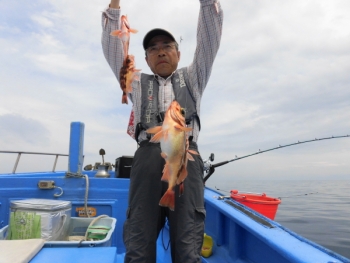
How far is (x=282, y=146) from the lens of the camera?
686cm

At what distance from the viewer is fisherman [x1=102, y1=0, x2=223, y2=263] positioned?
6.98 ft

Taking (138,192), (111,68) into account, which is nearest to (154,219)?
(138,192)

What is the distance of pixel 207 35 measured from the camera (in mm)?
2410

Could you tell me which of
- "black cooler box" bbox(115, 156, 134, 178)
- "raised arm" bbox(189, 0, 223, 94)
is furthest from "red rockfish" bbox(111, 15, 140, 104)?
"black cooler box" bbox(115, 156, 134, 178)

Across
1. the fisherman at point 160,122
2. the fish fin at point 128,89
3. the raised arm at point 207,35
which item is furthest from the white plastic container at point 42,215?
the raised arm at point 207,35

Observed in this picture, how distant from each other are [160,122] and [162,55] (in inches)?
28.7

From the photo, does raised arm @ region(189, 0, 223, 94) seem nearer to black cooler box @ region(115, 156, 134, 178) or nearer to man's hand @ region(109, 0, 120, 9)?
man's hand @ region(109, 0, 120, 9)

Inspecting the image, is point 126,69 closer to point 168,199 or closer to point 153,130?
point 153,130

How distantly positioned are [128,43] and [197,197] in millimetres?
1758

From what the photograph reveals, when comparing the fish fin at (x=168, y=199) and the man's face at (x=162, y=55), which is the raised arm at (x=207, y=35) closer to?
the man's face at (x=162, y=55)

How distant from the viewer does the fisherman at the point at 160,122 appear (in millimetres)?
2129

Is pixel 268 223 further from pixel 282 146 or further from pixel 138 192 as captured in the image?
pixel 282 146

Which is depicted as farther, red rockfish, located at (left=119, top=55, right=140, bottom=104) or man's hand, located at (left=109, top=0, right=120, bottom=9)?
man's hand, located at (left=109, top=0, right=120, bottom=9)

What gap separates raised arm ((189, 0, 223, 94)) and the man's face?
10.5 inches
